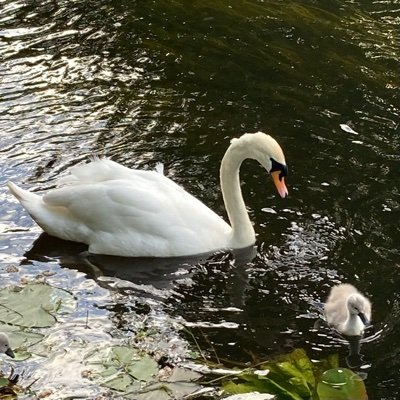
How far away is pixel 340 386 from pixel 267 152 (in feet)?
9.10

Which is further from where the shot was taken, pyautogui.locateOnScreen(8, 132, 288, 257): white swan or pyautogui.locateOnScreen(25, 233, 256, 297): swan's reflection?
pyautogui.locateOnScreen(8, 132, 288, 257): white swan

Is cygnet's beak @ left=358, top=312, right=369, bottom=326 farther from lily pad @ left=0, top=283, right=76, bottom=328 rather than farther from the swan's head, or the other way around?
lily pad @ left=0, top=283, right=76, bottom=328

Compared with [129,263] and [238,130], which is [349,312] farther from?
[238,130]

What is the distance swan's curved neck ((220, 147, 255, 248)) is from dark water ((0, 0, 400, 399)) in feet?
0.54

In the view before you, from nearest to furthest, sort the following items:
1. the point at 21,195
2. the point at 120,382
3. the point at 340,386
Answer: the point at 340,386 < the point at 120,382 < the point at 21,195

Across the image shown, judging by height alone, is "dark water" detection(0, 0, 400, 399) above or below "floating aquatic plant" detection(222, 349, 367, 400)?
below

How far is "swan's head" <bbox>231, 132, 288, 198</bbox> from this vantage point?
7.55m

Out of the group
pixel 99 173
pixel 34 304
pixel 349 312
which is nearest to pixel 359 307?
pixel 349 312

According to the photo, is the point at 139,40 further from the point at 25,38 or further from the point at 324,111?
the point at 324,111

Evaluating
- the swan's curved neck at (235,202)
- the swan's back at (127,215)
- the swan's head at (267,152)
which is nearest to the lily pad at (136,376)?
the swan's back at (127,215)

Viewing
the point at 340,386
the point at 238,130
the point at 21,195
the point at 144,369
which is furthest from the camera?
the point at 238,130

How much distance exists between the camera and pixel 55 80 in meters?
10.6

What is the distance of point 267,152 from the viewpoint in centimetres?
757

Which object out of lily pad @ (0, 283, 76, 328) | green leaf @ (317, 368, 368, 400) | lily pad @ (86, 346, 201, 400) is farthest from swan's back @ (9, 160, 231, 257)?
green leaf @ (317, 368, 368, 400)
